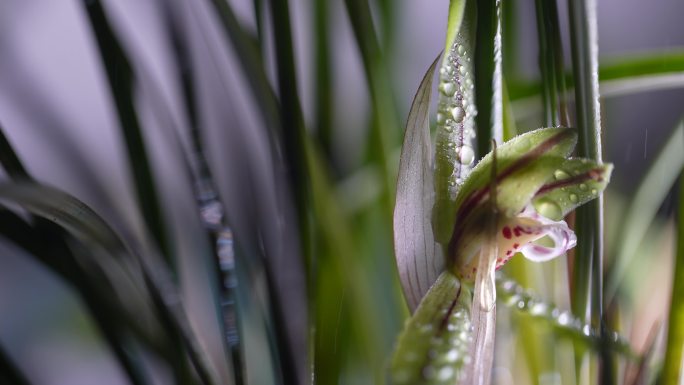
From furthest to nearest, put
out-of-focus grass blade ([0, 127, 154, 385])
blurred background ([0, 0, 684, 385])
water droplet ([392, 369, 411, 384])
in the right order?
blurred background ([0, 0, 684, 385]) → out-of-focus grass blade ([0, 127, 154, 385]) → water droplet ([392, 369, 411, 384])

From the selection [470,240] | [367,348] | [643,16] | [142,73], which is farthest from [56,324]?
[643,16]

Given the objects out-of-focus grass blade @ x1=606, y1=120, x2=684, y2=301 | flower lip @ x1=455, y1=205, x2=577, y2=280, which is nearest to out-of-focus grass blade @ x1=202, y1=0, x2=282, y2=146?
flower lip @ x1=455, y1=205, x2=577, y2=280

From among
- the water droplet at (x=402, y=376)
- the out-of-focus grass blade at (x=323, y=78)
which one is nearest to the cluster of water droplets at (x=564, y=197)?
the water droplet at (x=402, y=376)

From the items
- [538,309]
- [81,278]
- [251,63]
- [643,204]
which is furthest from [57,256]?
[643,204]

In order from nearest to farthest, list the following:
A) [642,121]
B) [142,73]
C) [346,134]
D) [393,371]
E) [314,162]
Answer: [393,371] → [314,162] → [142,73] → [346,134] → [642,121]

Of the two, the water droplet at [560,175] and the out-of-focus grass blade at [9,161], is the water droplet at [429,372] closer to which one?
the water droplet at [560,175]

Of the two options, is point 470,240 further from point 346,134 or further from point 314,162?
point 346,134

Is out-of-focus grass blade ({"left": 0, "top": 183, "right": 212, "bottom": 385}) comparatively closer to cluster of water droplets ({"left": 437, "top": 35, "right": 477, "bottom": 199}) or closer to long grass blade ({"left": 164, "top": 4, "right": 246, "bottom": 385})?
long grass blade ({"left": 164, "top": 4, "right": 246, "bottom": 385})
